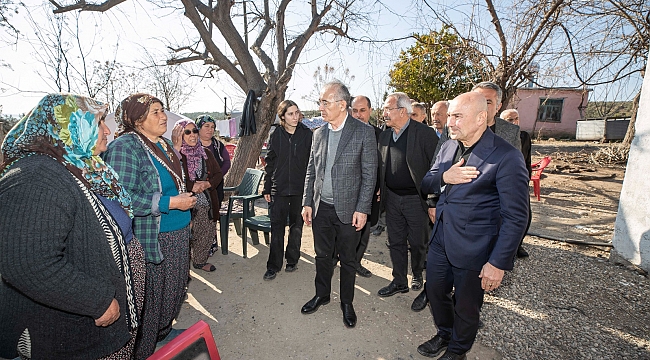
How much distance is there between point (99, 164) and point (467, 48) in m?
6.01

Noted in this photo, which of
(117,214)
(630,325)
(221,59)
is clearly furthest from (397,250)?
(221,59)

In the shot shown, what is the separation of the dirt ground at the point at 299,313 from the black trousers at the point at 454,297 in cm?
34

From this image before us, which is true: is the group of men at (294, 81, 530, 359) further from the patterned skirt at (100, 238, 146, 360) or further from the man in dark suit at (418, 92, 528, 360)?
the patterned skirt at (100, 238, 146, 360)

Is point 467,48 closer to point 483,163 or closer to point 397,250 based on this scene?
point 397,250

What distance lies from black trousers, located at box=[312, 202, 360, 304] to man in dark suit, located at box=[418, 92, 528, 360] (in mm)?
712

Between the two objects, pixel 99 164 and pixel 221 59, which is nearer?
pixel 99 164

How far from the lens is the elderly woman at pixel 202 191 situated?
143 inches

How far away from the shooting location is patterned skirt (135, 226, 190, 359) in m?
→ 2.22

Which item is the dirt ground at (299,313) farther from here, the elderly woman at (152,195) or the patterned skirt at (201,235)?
the elderly woman at (152,195)

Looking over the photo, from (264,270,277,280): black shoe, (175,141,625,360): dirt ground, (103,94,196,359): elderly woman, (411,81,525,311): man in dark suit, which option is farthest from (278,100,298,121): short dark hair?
(175,141,625,360): dirt ground

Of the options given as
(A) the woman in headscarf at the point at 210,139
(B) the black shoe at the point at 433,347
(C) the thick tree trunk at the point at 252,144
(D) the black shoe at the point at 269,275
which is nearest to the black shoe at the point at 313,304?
(D) the black shoe at the point at 269,275

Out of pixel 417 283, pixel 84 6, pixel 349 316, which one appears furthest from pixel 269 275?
pixel 84 6

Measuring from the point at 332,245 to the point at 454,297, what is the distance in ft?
3.60

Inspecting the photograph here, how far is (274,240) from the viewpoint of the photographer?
3807 millimetres
